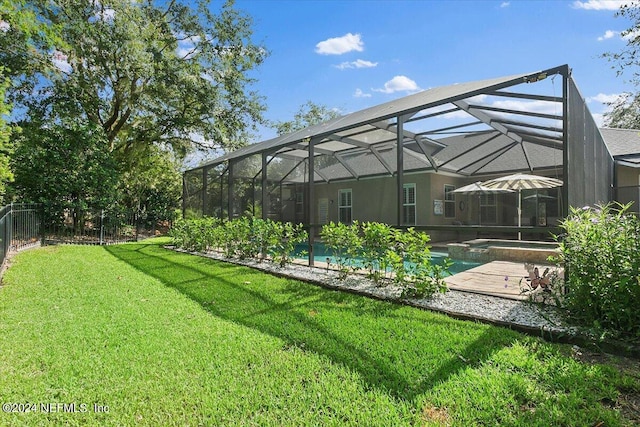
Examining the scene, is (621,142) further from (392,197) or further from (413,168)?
(392,197)

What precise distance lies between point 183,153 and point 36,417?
16.0 meters

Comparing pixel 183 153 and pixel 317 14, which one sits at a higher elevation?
pixel 317 14

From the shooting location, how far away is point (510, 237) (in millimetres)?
12422

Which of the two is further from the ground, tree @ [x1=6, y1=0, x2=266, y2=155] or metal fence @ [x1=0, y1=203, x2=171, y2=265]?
tree @ [x1=6, y1=0, x2=266, y2=155]

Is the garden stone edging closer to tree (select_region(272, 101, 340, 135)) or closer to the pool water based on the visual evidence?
the pool water

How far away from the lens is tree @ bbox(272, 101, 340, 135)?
1150 inches

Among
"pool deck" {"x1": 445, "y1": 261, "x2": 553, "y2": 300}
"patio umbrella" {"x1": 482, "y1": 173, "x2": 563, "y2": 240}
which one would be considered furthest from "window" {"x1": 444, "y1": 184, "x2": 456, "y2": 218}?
"pool deck" {"x1": 445, "y1": 261, "x2": 553, "y2": 300}

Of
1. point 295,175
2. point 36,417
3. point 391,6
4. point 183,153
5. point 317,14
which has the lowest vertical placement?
point 36,417

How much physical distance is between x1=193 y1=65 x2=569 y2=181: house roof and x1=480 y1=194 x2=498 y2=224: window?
944 millimetres

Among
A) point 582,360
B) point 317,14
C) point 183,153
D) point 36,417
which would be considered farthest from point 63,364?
point 183,153

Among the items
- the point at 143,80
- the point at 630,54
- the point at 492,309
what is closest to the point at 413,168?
the point at 630,54

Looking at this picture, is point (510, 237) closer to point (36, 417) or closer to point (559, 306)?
point (559, 306)

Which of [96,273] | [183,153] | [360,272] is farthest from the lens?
[183,153]

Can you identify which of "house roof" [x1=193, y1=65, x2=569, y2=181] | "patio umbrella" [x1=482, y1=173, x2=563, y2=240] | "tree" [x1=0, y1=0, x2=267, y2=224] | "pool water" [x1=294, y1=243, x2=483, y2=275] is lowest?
"pool water" [x1=294, y1=243, x2=483, y2=275]
